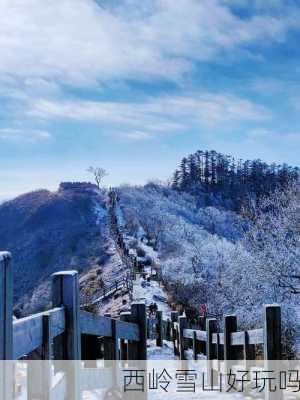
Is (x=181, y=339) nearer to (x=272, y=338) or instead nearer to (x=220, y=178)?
(x=272, y=338)

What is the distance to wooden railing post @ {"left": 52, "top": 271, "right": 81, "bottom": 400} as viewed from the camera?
3273mm

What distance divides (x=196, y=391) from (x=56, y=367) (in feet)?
14.9

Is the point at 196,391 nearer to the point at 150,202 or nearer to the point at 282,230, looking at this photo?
the point at 282,230

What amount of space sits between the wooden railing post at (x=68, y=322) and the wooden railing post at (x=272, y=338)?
7.47 ft

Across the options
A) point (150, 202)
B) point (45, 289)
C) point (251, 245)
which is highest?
point (150, 202)

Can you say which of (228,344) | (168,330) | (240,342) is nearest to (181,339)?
(228,344)

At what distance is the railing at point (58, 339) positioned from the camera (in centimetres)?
195

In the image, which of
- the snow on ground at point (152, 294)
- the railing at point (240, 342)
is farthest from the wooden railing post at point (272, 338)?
the snow on ground at point (152, 294)

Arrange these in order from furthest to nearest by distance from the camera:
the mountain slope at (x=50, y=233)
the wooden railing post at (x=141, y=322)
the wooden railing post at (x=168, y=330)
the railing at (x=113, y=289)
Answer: the mountain slope at (x=50, y=233) → the railing at (x=113, y=289) → the wooden railing post at (x=168, y=330) → the wooden railing post at (x=141, y=322)

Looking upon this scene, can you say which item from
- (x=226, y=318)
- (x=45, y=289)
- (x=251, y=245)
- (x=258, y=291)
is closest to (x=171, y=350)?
(x=258, y=291)

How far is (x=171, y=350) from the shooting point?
1502 centimetres

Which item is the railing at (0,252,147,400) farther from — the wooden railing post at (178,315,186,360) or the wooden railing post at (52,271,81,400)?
the wooden railing post at (178,315,186,360)

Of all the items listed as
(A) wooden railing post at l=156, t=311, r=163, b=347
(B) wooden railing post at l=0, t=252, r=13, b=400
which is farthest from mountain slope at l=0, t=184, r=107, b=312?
(B) wooden railing post at l=0, t=252, r=13, b=400

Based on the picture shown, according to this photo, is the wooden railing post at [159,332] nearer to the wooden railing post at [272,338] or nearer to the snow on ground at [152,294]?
the snow on ground at [152,294]
